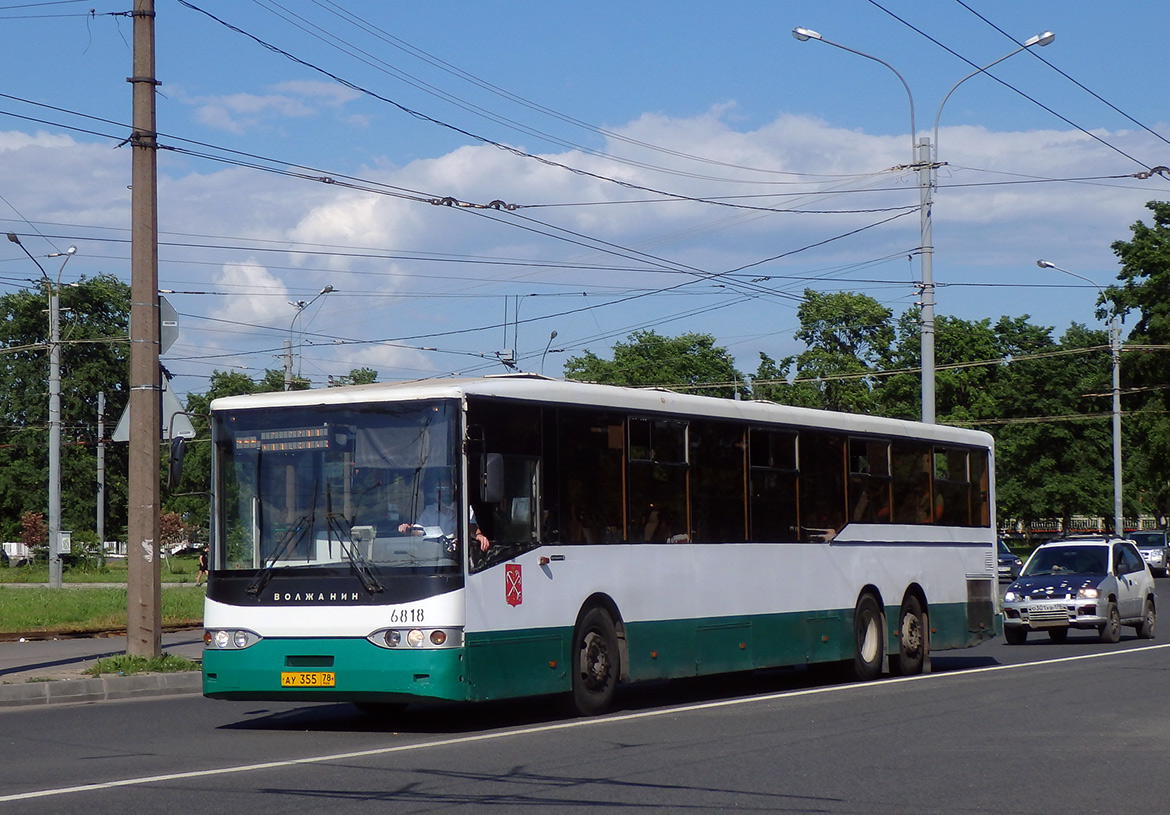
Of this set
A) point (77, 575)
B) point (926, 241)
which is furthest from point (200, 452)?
point (926, 241)

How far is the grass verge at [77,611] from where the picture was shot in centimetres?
2650

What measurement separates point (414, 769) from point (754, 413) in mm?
7542

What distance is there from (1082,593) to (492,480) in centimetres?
1642

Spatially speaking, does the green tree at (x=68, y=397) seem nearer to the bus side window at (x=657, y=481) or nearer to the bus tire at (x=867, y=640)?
the bus tire at (x=867, y=640)

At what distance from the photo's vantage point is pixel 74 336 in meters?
75.9

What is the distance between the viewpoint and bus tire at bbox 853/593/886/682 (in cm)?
1825

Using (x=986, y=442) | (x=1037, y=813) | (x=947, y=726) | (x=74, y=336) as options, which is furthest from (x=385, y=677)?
(x=74, y=336)

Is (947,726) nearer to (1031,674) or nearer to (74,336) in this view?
(1031,674)

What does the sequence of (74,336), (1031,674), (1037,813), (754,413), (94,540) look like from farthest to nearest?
1. (74,336)
2. (94,540)
3. (1031,674)
4. (754,413)
5. (1037,813)

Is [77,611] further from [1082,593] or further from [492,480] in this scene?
[492,480]

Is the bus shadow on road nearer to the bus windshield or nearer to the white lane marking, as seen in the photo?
the white lane marking

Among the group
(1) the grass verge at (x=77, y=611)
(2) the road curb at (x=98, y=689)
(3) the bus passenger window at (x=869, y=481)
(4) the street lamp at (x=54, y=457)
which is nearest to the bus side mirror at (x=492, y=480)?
(2) the road curb at (x=98, y=689)

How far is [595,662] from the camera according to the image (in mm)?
13852

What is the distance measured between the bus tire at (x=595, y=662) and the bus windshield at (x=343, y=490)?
6.31 feet
